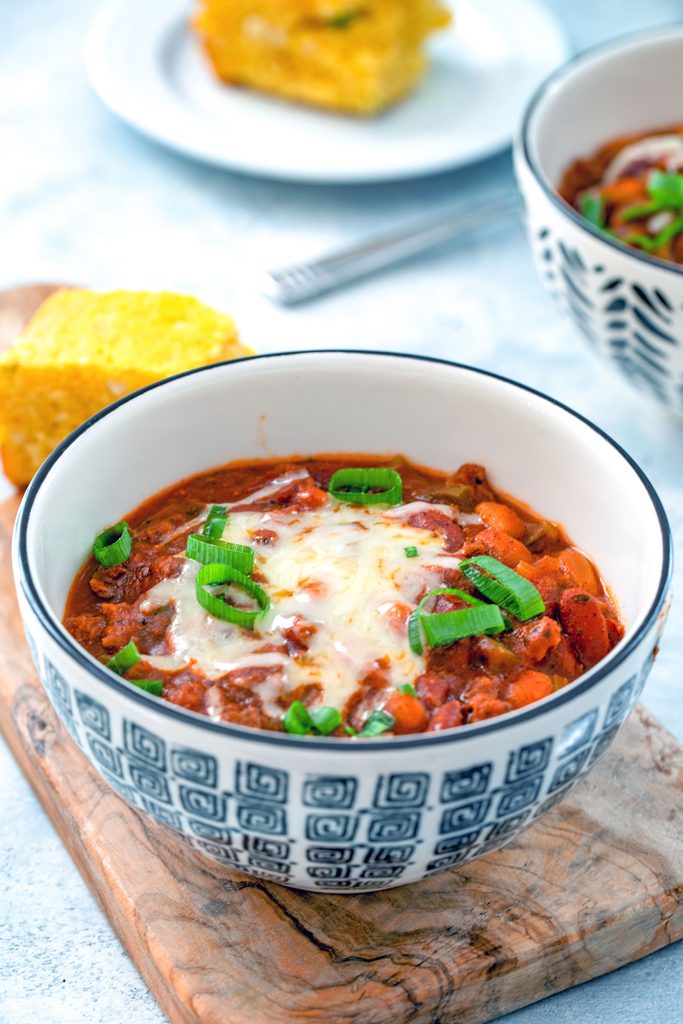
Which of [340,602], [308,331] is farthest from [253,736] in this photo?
[308,331]

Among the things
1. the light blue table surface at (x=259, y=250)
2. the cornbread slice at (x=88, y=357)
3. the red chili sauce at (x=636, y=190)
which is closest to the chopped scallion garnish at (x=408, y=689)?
the light blue table surface at (x=259, y=250)

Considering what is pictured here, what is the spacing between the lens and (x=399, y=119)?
5.37 meters

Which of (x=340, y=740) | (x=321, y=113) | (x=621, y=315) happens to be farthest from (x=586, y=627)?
(x=321, y=113)

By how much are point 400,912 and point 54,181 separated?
377 centimetres

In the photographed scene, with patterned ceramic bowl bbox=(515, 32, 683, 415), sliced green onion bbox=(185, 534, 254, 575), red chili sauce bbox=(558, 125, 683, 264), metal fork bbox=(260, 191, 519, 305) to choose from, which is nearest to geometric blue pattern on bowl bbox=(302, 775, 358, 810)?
sliced green onion bbox=(185, 534, 254, 575)

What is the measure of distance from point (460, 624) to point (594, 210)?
226 cm

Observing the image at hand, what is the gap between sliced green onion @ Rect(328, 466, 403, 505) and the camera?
280cm

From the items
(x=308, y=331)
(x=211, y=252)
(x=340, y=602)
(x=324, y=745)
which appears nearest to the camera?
(x=324, y=745)

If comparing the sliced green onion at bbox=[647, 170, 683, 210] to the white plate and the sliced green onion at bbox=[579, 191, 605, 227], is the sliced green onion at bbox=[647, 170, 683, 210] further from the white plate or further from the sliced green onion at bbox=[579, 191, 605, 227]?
the white plate

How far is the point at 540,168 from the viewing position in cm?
414

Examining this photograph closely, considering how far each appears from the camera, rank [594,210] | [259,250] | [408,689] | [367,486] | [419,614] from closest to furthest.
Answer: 1. [408,689]
2. [419,614]
3. [367,486]
4. [594,210]
5. [259,250]

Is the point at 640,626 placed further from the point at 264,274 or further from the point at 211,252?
the point at 211,252

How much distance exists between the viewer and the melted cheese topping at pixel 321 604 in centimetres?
231

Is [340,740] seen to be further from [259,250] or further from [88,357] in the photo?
[259,250]
